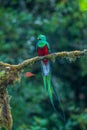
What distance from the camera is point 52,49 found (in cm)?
858

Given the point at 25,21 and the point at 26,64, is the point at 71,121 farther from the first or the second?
the point at 26,64

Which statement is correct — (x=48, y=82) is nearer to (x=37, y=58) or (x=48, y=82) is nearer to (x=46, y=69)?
(x=46, y=69)

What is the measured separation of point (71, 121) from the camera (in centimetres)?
746

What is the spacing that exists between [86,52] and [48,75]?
726mm

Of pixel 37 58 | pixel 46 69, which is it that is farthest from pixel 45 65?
pixel 37 58

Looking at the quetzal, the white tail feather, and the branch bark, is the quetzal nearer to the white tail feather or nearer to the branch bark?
the white tail feather

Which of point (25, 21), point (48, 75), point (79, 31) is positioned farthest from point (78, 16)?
point (48, 75)

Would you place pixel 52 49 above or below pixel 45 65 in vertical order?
above

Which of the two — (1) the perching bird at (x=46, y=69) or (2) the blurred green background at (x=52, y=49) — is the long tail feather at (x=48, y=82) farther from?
(2) the blurred green background at (x=52, y=49)

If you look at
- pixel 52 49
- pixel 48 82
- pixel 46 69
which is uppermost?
pixel 52 49

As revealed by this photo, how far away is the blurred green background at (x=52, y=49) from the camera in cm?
757

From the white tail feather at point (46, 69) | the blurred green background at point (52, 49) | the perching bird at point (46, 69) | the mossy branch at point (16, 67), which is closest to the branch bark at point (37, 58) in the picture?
the mossy branch at point (16, 67)

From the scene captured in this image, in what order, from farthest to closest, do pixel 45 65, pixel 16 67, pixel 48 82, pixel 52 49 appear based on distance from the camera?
pixel 52 49
pixel 45 65
pixel 48 82
pixel 16 67

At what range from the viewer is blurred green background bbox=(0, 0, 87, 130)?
24.8 ft
